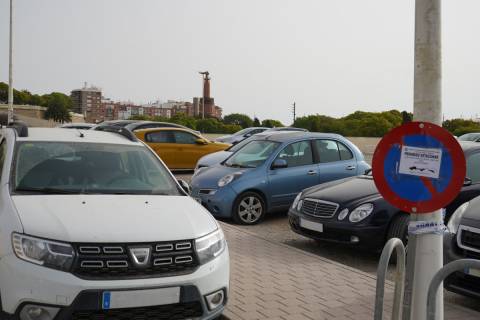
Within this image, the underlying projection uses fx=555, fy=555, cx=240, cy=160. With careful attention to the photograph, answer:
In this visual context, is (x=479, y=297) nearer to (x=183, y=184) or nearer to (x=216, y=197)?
(x=183, y=184)

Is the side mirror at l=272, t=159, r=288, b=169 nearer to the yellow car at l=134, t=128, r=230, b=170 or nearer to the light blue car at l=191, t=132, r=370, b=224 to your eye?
the light blue car at l=191, t=132, r=370, b=224

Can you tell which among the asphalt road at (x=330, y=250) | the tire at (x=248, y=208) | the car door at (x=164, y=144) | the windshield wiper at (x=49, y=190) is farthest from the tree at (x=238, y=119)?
the windshield wiper at (x=49, y=190)

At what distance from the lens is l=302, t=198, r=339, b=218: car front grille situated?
23.1 ft

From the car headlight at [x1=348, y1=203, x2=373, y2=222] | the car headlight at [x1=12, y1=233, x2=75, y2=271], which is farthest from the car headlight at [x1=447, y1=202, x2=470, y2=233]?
the car headlight at [x1=12, y1=233, x2=75, y2=271]

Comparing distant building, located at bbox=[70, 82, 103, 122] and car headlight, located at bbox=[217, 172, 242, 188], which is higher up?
distant building, located at bbox=[70, 82, 103, 122]

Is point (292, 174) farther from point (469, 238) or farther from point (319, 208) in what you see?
point (469, 238)

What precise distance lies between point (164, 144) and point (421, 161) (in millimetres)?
13714

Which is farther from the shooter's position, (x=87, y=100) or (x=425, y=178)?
(x=87, y=100)

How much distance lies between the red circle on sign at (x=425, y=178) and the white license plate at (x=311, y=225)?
3801mm

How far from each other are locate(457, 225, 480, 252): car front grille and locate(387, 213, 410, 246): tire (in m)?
1.57

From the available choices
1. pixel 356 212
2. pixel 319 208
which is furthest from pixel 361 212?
pixel 319 208

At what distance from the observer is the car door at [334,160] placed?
991 cm

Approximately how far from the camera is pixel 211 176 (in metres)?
9.54

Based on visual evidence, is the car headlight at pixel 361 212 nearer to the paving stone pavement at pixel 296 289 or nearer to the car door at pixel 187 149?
the paving stone pavement at pixel 296 289
